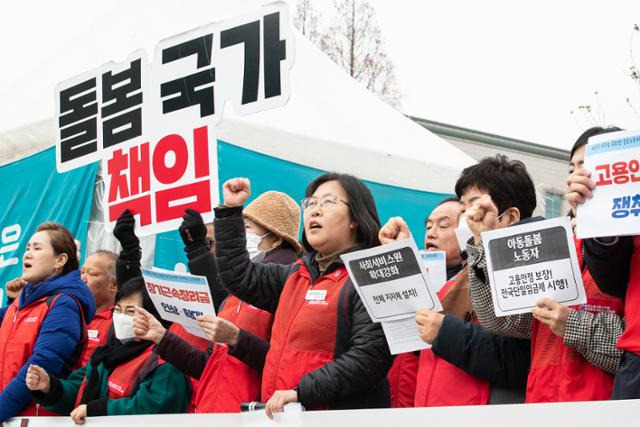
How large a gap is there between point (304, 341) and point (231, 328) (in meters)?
0.38

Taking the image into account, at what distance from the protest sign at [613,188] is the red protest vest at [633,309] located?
0.18 m

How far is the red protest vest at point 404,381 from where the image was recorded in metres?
3.38

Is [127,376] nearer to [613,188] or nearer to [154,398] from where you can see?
[154,398]

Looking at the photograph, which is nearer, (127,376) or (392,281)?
(392,281)

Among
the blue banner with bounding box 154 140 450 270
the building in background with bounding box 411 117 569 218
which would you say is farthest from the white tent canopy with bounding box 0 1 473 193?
the building in background with bounding box 411 117 569 218

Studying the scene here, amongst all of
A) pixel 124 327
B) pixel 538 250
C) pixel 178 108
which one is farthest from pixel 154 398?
pixel 538 250

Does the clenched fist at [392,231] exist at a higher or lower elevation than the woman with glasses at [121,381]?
higher

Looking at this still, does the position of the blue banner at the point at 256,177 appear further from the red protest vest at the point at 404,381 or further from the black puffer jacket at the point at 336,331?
the red protest vest at the point at 404,381

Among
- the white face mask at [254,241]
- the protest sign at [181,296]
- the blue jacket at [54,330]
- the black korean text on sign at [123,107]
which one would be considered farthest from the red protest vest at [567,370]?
the black korean text on sign at [123,107]

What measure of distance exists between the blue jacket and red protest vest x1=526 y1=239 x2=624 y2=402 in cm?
250

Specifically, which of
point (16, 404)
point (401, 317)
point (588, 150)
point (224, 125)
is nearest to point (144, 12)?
point (224, 125)

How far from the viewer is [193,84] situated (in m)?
4.80

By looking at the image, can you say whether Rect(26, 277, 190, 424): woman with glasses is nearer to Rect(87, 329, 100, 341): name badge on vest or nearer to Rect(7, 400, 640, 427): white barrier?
Rect(87, 329, 100, 341): name badge on vest

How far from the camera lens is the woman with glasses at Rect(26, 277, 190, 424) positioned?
150 inches
